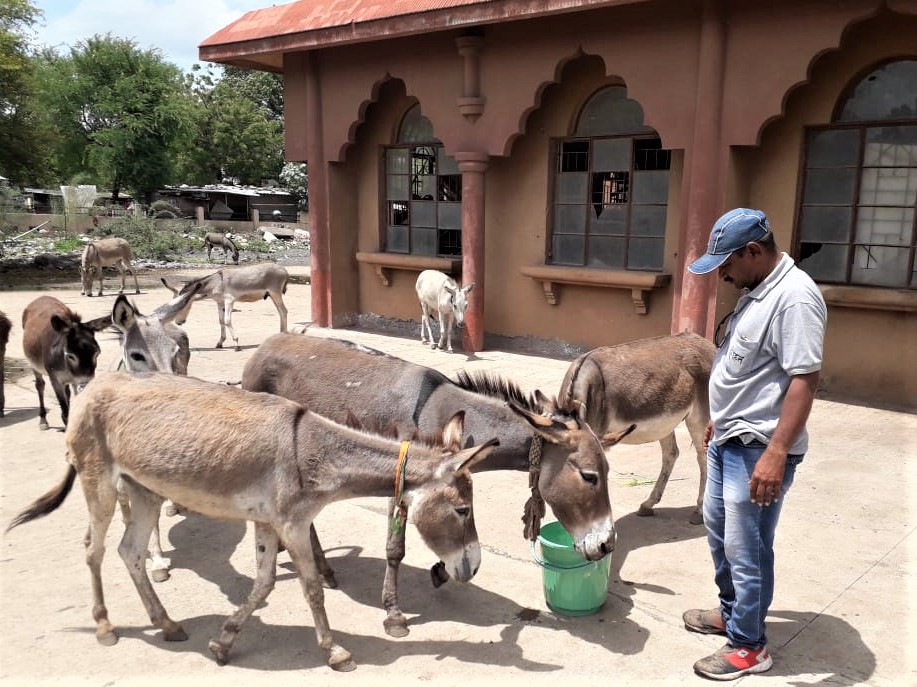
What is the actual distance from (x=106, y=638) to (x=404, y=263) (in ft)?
29.5

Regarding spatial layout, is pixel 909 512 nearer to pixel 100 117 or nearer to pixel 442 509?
pixel 442 509

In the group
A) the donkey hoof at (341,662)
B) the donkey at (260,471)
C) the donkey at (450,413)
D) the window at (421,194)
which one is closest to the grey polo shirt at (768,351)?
the donkey at (450,413)

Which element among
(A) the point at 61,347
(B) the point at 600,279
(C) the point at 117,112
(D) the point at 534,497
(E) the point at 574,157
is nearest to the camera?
(D) the point at 534,497

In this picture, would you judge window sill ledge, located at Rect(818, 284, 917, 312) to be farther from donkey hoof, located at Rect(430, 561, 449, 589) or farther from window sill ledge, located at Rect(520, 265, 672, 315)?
donkey hoof, located at Rect(430, 561, 449, 589)

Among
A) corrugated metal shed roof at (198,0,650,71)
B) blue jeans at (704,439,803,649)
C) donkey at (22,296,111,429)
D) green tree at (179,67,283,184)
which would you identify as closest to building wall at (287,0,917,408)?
corrugated metal shed roof at (198,0,650,71)

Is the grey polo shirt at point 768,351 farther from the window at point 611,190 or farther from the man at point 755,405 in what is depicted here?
the window at point 611,190

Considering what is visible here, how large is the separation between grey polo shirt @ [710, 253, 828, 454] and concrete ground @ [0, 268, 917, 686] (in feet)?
3.77

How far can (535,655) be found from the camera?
330cm

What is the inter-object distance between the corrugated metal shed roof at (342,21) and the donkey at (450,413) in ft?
18.4

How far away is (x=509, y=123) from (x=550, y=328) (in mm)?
2999

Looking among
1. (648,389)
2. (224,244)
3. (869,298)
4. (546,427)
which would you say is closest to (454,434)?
(546,427)

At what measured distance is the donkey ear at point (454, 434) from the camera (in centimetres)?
329

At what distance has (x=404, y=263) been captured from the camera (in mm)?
11883

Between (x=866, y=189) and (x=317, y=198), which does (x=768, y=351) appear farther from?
(x=317, y=198)
